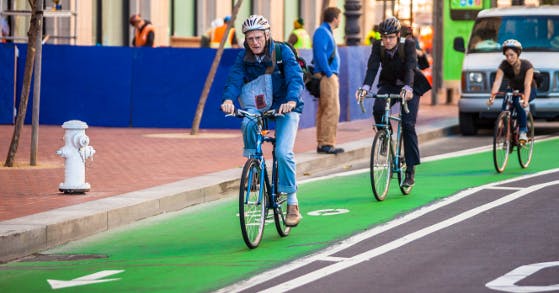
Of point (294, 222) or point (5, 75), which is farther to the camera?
point (5, 75)

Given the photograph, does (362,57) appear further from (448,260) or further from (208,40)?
(448,260)

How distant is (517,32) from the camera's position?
909 inches

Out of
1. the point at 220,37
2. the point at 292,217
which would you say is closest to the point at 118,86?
the point at 220,37

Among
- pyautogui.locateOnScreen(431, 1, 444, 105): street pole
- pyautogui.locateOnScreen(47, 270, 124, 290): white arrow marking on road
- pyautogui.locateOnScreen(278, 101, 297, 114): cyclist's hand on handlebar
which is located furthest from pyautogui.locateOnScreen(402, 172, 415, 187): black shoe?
pyautogui.locateOnScreen(431, 1, 444, 105): street pole

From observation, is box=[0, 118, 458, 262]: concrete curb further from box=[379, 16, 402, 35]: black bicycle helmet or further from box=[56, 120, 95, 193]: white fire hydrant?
box=[379, 16, 402, 35]: black bicycle helmet

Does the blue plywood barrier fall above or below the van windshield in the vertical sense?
below

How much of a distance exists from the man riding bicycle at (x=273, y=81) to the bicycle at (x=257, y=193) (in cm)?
8

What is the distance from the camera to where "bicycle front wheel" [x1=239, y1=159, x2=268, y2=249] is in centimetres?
1019

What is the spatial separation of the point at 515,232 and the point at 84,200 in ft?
12.3

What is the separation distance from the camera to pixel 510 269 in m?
9.17

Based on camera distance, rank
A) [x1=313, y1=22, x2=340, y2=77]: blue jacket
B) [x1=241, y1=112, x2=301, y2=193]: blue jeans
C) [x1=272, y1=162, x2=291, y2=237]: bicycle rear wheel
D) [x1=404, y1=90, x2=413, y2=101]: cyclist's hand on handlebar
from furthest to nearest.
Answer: [x1=313, y1=22, x2=340, y2=77]: blue jacket < [x1=404, y1=90, x2=413, y2=101]: cyclist's hand on handlebar < [x1=272, y1=162, x2=291, y2=237]: bicycle rear wheel < [x1=241, y1=112, x2=301, y2=193]: blue jeans

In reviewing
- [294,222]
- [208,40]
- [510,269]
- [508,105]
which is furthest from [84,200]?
[208,40]

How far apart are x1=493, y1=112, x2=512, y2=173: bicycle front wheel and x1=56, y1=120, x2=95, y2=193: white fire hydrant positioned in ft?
16.5

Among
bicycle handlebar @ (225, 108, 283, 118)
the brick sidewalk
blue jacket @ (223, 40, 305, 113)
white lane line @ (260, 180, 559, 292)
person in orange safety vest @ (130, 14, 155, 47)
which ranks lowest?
white lane line @ (260, 180, 559, 292)
